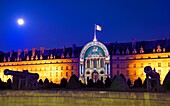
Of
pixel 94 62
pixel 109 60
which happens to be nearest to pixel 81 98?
pixel 109 60

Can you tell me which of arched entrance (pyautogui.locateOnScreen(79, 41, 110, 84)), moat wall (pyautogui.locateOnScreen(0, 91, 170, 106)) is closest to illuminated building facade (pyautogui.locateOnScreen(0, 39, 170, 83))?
arched entrance (pyautogui.locateOnScreen(79, 41, 110, 84))

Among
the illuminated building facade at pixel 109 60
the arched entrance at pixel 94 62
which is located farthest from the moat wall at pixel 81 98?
the arched entrance at pixel 94 62

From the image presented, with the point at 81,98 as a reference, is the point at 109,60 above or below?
above

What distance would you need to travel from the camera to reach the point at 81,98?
14.9m

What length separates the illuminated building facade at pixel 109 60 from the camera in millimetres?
82625

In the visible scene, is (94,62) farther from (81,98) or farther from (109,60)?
(81,98)

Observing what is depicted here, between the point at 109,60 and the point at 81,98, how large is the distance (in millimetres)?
71270

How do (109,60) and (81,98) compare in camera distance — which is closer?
(81,98)

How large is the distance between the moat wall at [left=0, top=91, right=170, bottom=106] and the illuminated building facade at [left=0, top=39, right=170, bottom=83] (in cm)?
6823

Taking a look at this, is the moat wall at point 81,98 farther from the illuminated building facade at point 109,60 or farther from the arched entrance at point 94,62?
the arched entrance at point 94,62

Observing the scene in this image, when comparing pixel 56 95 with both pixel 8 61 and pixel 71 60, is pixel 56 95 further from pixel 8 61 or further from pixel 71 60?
pixel 8 61

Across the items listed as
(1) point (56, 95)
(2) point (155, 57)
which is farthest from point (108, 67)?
(1) point (56, 95)

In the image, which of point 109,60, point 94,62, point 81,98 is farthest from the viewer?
point 94,62

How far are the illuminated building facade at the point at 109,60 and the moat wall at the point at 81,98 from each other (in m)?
68.2
